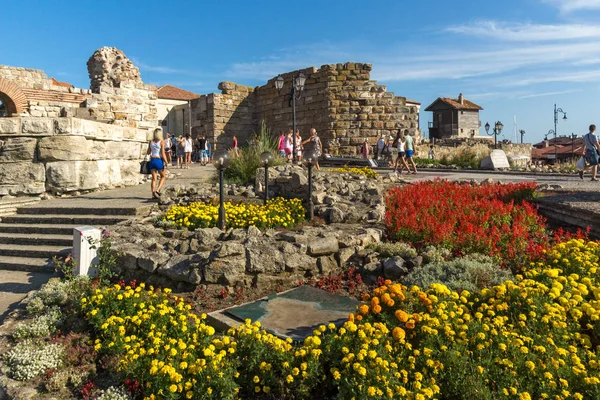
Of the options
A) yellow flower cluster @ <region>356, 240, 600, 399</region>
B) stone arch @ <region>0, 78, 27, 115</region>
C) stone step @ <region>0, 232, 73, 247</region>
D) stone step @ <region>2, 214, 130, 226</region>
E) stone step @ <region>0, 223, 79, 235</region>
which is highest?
stone arch @ <region>0, 78, 27, 115</region>

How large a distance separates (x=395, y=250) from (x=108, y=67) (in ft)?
64.8

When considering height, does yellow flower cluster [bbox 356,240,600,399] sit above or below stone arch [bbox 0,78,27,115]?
below

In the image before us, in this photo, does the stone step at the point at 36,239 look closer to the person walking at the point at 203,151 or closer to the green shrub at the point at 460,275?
the green shrub at the point at 460,275

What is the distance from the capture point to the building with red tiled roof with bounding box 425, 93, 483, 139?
5647 cm

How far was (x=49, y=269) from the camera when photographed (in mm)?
6430

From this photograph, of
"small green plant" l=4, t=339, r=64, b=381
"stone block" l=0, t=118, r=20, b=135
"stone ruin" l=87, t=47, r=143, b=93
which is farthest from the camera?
"stone ruin" l=87, t=47, r=143, b=93

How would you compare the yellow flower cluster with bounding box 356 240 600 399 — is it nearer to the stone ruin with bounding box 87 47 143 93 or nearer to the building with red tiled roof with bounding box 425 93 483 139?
the stone ruin with bounding box 87 47 143 93

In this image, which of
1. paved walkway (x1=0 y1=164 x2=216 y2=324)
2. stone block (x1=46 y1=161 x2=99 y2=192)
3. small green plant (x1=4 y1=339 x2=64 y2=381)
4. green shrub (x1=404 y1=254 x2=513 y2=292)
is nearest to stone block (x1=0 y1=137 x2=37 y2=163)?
stone block (x1=46 y1=161 x2=99 y2=192)

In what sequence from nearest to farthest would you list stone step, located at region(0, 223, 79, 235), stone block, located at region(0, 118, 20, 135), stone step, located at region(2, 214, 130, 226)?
stone step, located at region(0, 223, 79, 235)
stone step, located at region(2, 214, 130, 226)
stone block, located at region(0, 118, 20, 135)

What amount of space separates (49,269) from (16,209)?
3.23 meters

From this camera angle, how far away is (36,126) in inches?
383

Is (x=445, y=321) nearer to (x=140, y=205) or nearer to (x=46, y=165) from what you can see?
(x=140, y=205)

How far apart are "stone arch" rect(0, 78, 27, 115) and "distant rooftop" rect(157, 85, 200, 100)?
2505cm

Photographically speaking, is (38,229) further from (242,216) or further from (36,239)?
(242,216)
